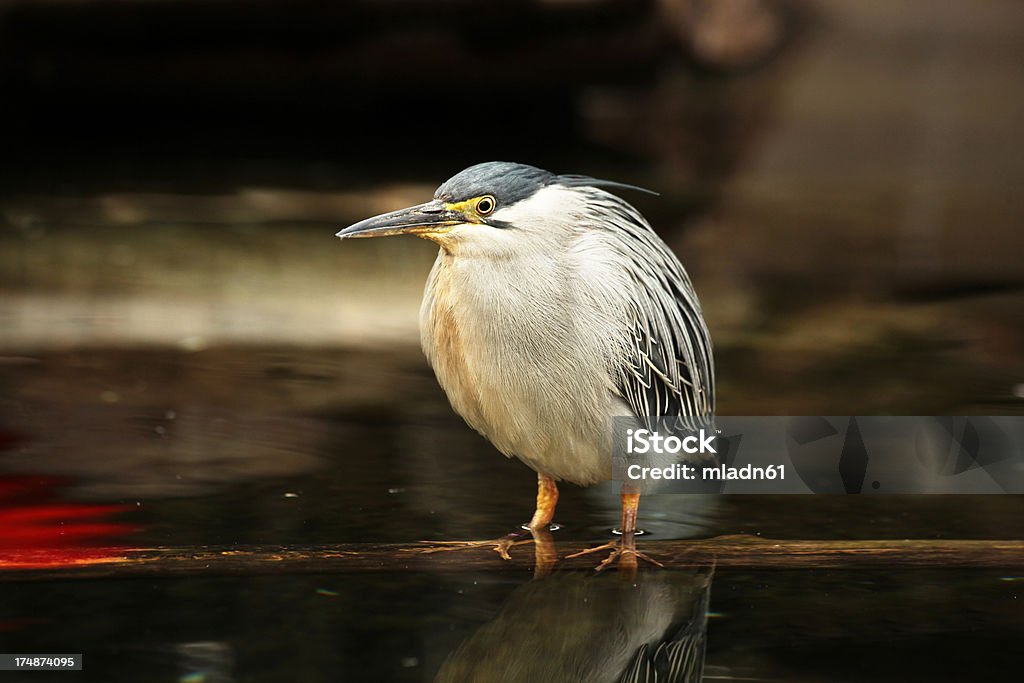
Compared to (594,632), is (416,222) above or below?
above

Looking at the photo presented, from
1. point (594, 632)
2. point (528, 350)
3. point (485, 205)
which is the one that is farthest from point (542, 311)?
point (594, 632)

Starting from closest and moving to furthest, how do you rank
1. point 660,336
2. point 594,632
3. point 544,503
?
point 594,632
point 660,336
point 544,503

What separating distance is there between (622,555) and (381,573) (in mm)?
583

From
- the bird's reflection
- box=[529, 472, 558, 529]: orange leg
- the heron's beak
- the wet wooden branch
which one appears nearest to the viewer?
the bird's reflection

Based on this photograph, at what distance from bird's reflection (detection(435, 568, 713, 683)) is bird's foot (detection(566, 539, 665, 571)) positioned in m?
0.04

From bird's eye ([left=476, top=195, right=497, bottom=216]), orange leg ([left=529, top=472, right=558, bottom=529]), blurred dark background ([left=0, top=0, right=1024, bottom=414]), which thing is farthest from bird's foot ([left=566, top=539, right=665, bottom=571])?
blurred dark background ([left=0, top=0, right=1024, bottom=414])

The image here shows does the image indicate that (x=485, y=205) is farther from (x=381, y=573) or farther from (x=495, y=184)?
(x=381, y=573)

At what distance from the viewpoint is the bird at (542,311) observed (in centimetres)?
324

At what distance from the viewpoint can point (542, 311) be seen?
3291 mm

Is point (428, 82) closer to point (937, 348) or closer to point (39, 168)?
point (39, 168)

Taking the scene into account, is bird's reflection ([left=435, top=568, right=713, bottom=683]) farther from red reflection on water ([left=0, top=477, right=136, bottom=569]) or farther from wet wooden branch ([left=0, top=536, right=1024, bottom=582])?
red reflection on water ([left=0, top=477, right=136, bottom=569])

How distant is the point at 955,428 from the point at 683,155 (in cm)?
444

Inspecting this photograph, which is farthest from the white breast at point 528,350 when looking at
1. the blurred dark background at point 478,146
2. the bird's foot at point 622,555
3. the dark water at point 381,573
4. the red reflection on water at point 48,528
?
the blurred dark background at point 478,146

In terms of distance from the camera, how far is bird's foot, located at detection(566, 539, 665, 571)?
136 inches
